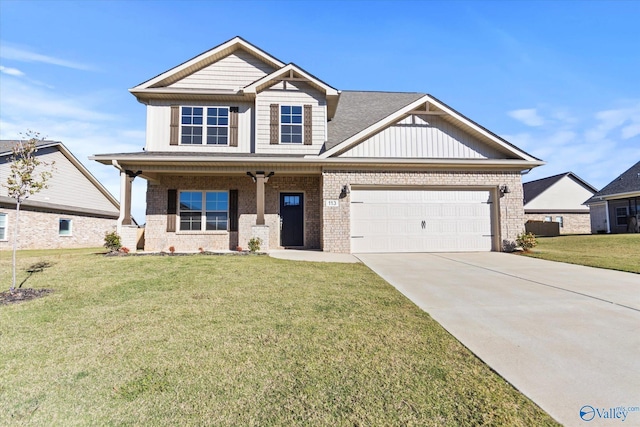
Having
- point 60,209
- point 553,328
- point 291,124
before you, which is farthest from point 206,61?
point 553,328

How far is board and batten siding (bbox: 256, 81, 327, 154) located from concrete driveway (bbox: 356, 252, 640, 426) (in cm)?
645

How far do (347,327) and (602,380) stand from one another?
2.24m

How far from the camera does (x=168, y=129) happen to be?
1171 cm

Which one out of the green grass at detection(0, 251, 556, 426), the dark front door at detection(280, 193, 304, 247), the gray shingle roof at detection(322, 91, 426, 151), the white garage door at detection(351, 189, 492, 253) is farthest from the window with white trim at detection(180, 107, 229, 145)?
the green grass at detection(0, 251, 556, 426)

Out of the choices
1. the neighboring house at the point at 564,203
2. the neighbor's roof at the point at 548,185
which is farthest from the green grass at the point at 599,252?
the neighbor's roof at the point at 548,185

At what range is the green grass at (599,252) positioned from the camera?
8430 millimetres

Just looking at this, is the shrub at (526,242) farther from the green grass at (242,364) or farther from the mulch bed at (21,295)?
the mulch bed at (21,295)

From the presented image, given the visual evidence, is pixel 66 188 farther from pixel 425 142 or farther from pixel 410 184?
pixel 425 142

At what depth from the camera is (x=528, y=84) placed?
11781 mm

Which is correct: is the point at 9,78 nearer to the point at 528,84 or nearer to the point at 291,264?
the point at 291,264

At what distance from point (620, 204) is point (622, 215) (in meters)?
0.78

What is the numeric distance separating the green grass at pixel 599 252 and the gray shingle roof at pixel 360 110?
7.34m

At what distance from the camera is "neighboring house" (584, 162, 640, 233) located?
20.1m

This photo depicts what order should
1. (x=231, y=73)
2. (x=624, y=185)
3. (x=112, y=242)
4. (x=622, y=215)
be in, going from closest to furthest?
(x=112, y=242) < (x=231, y=73) < (x=624, y=185) < (x=622, y=215)
